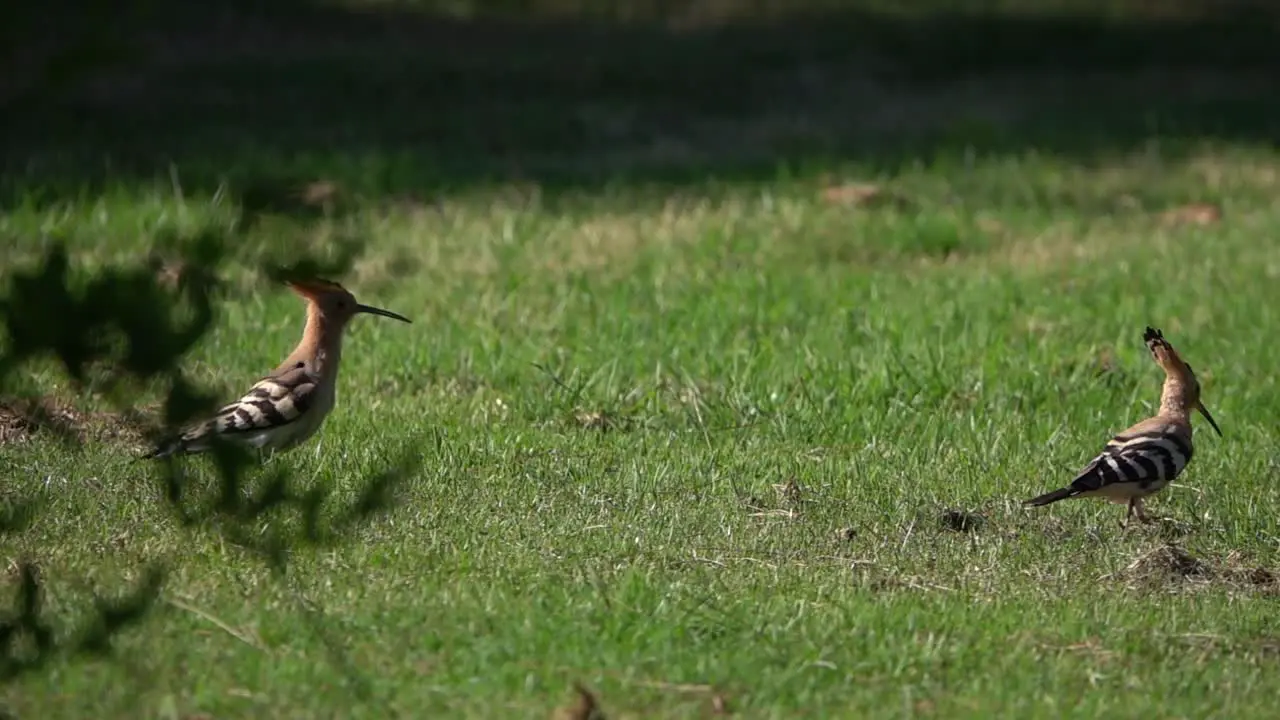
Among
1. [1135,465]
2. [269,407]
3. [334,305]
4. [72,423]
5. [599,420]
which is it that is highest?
[1135,465]

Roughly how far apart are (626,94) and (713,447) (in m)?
9.15

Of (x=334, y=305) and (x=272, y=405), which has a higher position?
(x=334, y=305)

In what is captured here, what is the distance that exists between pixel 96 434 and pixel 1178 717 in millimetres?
4142

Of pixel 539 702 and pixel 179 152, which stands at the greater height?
pixel 539 702

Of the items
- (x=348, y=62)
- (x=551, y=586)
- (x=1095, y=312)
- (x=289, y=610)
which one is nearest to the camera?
(x=289, y=610)

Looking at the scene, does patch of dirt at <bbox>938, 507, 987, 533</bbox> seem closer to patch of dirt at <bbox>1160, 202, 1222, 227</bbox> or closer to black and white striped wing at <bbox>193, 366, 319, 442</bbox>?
black and white striped wing at <bbox>193, 366, 319, 442</bbox>

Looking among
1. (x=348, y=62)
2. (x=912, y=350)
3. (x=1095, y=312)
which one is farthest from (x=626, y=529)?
(x=348, y=62)

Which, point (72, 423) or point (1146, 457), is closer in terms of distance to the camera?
point (1146, 457)

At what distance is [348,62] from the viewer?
17453 millimetres

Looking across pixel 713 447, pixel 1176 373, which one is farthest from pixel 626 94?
pixel 1176 373

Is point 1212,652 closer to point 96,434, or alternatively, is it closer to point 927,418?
point 927,418

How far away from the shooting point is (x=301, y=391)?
7148 mm

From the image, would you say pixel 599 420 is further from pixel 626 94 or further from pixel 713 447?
pixel 626 94

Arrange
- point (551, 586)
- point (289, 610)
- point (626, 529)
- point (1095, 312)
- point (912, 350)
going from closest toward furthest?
point (289, 610), point (551, 586), point (626, 529), point (912, 350), point (1095, 312)
